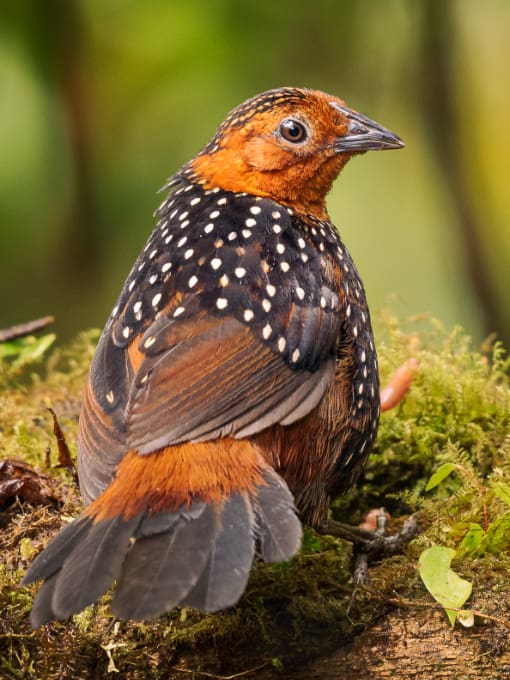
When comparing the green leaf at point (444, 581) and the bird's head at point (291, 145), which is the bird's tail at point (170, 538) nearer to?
the green leaf at point (444, 581)

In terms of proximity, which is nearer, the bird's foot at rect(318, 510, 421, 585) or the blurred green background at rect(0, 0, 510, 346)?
the bird's foot at rect(318, 510, 421, 585)

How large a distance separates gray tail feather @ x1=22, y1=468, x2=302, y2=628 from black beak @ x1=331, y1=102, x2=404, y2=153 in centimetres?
124

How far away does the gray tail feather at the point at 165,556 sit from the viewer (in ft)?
5.94

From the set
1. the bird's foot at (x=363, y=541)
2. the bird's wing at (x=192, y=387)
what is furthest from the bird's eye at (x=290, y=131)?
the bird's foot at (x=363, y=541)

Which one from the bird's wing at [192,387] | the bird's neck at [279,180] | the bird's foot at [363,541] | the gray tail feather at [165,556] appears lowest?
the bird's foot at [363,541]

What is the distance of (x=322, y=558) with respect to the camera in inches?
103

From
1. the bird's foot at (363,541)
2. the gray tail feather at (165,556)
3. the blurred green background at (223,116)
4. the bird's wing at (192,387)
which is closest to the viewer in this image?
the gray tail feather at (165,556)

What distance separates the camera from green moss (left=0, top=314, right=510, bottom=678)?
2.24 metres

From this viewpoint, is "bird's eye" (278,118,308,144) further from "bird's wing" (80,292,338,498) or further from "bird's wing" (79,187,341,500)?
"bird's wing" (80,292,338,498)

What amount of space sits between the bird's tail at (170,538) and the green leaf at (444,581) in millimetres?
454

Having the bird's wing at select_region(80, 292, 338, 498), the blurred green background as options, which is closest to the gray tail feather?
the bird's wing at select_region(80, 292, 338, 498)

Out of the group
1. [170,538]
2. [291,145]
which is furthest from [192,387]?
[291,145]

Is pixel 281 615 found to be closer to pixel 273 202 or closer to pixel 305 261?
pixel 305 261

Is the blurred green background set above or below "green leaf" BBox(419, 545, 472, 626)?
above
